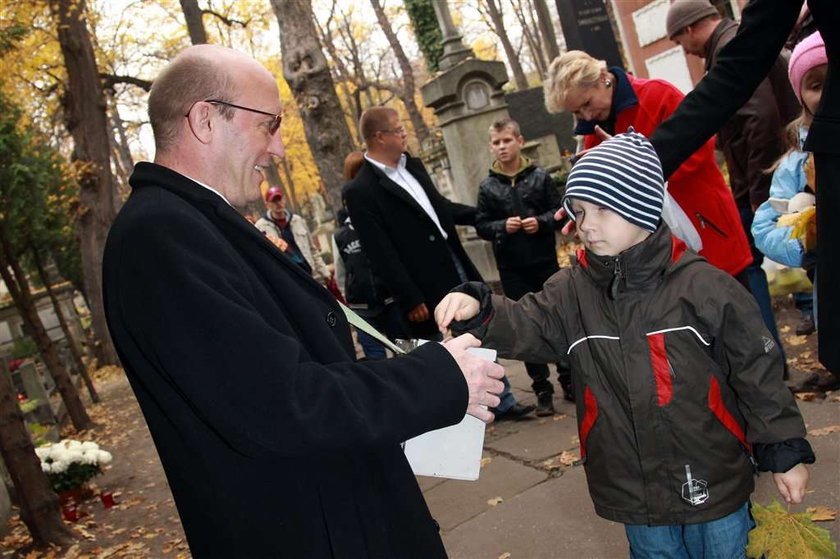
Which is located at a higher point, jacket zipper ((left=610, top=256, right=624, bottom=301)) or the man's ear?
the man's ear

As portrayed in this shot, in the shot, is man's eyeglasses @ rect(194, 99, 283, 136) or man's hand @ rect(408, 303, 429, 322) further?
man's hand @ rect(408, 303, 429, 322)

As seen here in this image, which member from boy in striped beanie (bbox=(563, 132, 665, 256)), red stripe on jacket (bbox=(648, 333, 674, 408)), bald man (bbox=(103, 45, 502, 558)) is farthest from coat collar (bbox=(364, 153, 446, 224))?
bald man (bbox=(103, 45, 502, 558))

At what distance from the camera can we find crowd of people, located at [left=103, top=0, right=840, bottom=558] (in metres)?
1.49

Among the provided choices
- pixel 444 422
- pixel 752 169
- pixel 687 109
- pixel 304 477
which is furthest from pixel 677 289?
pixel 752 169

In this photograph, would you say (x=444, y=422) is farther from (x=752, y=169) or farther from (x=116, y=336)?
(x=752, y=169)

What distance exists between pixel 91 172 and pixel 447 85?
6867mm

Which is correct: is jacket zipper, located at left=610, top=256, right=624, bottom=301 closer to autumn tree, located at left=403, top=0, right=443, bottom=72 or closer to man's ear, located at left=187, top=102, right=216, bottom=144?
man's ear, located at left=187, top=102, right=216, bottom=144

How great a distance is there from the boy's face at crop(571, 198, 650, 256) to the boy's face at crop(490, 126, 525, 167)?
9.58 feet

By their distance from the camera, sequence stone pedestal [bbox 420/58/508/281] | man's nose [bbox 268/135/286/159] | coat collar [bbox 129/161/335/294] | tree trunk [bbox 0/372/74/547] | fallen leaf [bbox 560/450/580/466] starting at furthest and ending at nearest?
stone pedestal [bbox 420/58/508/281]
tree trunk [bbox 0/372/74/547]
fallen leaf [bbox 560/450/580/466]
man's nose [bbox 268/135/286/159]
coat collar [bbox 129/161/335/294]

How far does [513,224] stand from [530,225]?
11cm

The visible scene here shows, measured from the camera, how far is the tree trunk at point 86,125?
1289 cm

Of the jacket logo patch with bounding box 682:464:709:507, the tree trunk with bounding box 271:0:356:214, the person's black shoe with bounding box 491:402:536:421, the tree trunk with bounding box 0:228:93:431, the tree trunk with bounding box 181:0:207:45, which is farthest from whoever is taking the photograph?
the tree trunk with bounding box 181:0:207:45

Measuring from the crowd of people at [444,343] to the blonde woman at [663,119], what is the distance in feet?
A: 0.05

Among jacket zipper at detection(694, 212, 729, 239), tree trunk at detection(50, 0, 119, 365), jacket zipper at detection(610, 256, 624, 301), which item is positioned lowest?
jacket zipper at detection(694, 212, 729, 239)
